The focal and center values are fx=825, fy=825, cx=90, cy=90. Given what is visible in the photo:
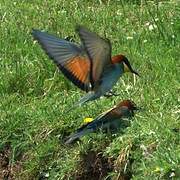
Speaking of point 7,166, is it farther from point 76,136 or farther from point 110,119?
point 110,119

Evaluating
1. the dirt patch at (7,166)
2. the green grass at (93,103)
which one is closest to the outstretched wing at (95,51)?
the green grass at (93,103)

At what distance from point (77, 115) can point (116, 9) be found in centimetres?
198

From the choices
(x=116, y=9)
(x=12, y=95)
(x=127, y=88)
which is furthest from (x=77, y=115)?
(x=116, y=9)

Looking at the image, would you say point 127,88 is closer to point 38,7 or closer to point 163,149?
point 163,149

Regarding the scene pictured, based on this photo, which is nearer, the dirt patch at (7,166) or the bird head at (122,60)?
the bird head at (122,60)

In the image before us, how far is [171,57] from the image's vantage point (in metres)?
5.54

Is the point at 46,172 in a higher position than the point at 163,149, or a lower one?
lower

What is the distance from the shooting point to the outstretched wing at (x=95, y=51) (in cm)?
423

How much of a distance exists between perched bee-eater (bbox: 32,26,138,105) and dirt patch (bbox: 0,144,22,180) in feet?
2.22

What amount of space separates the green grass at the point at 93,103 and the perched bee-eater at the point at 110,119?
64 millimetres

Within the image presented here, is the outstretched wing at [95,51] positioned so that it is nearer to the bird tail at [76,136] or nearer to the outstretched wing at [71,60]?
the outstretched wing at [71,60]

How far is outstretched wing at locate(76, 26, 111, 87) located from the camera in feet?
13.9

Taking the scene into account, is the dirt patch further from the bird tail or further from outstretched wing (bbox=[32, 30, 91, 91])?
outstretched wing (bbox=[32, 30, 91, 91])

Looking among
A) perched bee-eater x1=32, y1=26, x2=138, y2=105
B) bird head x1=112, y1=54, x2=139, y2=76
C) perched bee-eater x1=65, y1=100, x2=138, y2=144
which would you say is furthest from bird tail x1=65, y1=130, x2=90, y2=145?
bird head x1=112, y1=54, x2=139, y2=76
